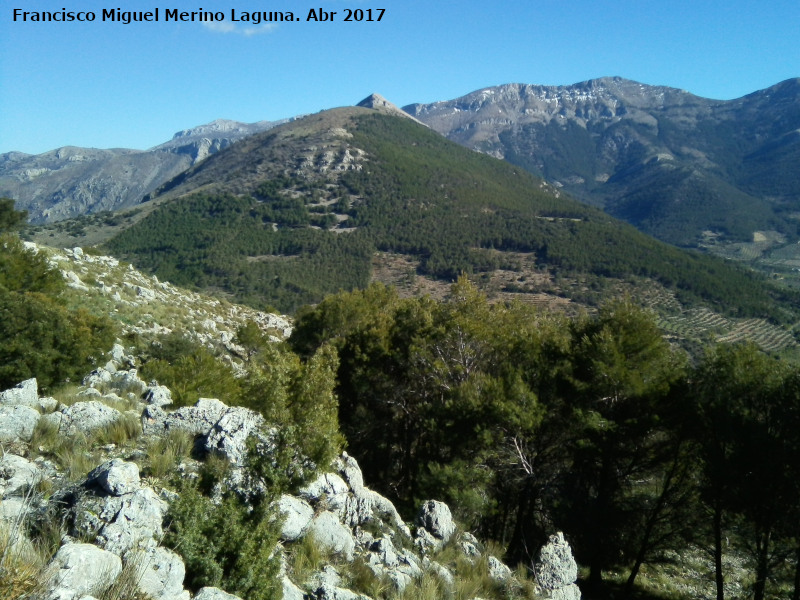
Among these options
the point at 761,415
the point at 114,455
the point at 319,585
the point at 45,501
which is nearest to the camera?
the point at 45,501

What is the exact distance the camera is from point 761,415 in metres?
13.8

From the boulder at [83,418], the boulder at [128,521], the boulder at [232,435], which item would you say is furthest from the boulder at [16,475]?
the boulder at [232,435]

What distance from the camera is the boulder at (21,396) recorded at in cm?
883

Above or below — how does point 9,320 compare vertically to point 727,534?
above

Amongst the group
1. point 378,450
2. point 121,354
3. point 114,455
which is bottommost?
point 378,450

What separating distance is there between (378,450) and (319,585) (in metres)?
15.3

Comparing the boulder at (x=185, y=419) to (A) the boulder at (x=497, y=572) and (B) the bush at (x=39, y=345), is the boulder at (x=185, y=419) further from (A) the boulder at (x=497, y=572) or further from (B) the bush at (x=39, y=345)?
(B) the bush at (x=39, y=345)

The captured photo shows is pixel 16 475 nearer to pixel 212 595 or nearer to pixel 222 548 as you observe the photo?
pixel 222 548

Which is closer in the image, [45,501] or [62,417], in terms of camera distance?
[45,501]

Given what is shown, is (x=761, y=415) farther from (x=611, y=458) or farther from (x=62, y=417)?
(x=62, y=417)

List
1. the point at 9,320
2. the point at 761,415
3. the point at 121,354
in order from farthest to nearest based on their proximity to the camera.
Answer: the point at 121,354 → the point at 9,320 → the point at 761,415

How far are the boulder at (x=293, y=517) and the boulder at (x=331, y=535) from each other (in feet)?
0.55

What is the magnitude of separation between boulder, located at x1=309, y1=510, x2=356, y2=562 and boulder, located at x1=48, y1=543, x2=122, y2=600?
3.65 meters

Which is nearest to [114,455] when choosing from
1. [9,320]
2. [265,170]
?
[9,320]
